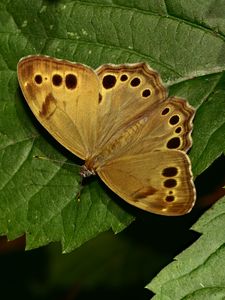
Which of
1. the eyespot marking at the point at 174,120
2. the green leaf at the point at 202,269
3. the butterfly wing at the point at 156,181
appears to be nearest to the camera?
the green leaf at the point at 202,269

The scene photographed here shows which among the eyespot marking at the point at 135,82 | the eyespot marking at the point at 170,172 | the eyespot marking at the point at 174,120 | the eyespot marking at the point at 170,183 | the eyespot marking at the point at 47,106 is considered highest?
the eyespot marking at the point at 135,82

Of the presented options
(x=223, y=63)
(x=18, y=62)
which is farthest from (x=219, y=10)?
(x=18, y=62)

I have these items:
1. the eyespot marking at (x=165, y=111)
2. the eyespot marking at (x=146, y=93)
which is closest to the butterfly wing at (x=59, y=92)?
the eyespot marking at (x=146, y=93)

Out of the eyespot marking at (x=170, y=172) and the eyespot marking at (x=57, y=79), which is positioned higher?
the eyespot marking at (x=57, y=79)

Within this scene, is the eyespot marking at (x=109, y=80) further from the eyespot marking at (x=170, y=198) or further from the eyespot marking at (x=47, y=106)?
the eyespot marking at (x=170, y=198)

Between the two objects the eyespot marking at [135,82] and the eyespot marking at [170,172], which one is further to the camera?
the eyespot marking at [135,82]

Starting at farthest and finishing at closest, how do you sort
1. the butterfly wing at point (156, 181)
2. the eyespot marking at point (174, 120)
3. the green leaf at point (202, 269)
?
the eyespot marking at point (174, 120)
the butterfly wing at point (156, 181)
the green leaf at point (202, 269)

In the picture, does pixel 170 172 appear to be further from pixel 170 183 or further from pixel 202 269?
pixel 202 269

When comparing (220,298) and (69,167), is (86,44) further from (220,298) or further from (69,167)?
(220,298)
